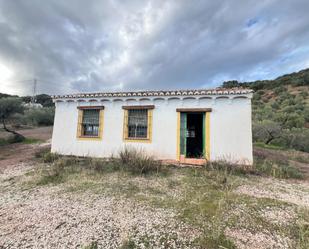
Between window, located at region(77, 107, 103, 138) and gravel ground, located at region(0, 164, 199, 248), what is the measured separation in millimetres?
4215

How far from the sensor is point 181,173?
6602 millimetres

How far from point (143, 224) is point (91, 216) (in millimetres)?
1159

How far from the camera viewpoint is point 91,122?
887 cm

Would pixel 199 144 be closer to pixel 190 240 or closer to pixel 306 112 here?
pixel 190 240

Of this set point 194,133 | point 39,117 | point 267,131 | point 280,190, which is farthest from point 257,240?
point 39,117

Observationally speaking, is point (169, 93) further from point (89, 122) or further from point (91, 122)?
point (89, 122)

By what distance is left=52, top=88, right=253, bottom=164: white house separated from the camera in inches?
279

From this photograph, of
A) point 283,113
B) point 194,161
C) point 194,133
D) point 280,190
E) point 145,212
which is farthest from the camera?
point 283,113

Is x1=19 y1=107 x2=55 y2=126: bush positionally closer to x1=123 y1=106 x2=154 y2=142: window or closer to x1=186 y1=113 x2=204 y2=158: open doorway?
x1=123 y1=106 x2=154 y2=142: window

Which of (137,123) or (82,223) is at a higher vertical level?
(137,123)

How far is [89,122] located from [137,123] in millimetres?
2559

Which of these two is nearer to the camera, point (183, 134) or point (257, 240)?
point (257, 240)

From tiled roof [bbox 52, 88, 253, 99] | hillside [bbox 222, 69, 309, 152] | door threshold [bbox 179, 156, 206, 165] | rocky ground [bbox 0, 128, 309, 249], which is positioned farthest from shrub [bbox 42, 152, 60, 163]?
hillside [bbox 222, 69, 309, 152]

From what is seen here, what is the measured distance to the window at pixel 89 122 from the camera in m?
8.70
